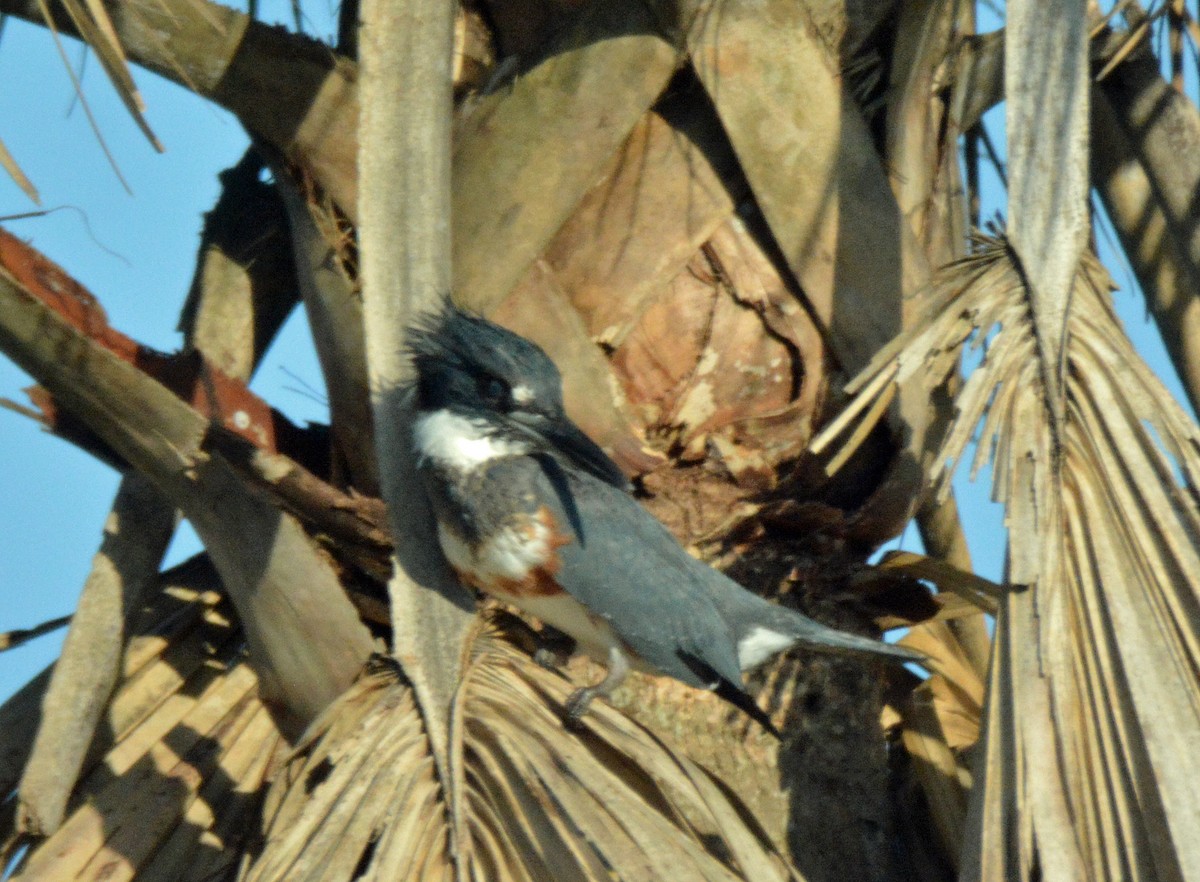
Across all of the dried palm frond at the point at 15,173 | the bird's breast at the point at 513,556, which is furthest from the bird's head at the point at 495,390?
the dried palm frond at the point at 15,173

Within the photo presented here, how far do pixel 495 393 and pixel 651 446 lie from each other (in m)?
0.34

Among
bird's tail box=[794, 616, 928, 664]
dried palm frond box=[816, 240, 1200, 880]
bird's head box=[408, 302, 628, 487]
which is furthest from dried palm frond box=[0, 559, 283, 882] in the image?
dried palm frond box=[816, 240, 1200, 880]

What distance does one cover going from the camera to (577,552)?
2.82m

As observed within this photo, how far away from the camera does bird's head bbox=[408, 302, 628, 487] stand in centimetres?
279

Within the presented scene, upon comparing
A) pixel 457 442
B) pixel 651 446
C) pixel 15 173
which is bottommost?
pixel 651 446

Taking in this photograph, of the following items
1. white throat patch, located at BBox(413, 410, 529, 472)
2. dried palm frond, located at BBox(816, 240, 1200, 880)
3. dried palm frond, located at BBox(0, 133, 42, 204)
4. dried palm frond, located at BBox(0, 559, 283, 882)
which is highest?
dried palm frond, located at BBox(0, 133, 42, 204)

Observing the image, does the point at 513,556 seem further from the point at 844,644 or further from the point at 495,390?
the point at 844,644

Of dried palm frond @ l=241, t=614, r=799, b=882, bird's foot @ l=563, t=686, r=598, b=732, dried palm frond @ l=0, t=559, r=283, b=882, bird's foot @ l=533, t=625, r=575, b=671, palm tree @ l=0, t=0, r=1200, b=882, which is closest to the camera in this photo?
dried palm frond @ l=241, t=614, r=799, b=882

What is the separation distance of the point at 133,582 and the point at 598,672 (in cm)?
94

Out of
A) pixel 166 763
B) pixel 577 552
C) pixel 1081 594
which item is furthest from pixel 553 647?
pixel 1081 594

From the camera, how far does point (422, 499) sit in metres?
2.73

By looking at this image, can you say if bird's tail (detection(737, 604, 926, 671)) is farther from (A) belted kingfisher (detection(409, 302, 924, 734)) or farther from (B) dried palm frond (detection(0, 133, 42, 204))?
(B) dried palm frond (detection(0, 133, 42, 204))

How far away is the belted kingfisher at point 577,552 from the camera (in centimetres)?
273

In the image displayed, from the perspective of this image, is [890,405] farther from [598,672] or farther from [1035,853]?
[1035,853]
